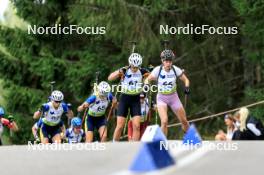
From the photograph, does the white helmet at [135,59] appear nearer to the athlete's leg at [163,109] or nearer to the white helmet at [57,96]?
the athlete's leg at [163,109]

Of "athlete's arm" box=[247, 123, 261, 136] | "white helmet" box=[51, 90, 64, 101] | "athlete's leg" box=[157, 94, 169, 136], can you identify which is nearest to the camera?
"athlete's arm" box=[247, 123, 261, 136]

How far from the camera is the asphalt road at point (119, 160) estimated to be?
23.3 ft

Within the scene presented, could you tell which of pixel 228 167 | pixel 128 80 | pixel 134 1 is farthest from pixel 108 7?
pixel 228 167

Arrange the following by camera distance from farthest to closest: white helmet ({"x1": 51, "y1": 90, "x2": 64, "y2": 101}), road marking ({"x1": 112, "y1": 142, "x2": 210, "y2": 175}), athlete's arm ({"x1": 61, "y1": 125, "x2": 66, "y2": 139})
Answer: athlete's arm ({"x1": 61, "y1": 125, "x2": 66, "y2": 139}) → white helmet ({"x1": 51, "y1": 90, "x2": 64, "y2": 101}) → road marking ({"x1": 112, "y1": 142, "x2": 210, "y2": 175})

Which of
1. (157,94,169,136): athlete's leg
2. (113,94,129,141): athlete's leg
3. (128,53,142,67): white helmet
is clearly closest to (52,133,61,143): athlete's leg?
(113,94,129,141): athlete's leg

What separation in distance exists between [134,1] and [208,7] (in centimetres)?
290

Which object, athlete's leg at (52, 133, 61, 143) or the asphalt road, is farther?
athlete's leg at (52, 133, 61, 143)

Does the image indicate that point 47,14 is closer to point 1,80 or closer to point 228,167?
point 1,80

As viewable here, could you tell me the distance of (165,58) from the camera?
12.6 metres

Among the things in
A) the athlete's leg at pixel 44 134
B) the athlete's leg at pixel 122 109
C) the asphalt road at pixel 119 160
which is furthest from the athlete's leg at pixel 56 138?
Answer: the asphalt road at pixel 119 160

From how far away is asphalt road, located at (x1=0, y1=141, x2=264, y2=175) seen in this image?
710 centimetres

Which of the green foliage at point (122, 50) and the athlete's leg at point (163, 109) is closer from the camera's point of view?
the athlete's leg at point (163, 109)

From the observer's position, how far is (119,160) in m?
7.94

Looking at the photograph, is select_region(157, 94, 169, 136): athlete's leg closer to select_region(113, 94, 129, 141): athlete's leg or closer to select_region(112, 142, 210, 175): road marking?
select_region(113, 94, 129, 141): athlete's leg
